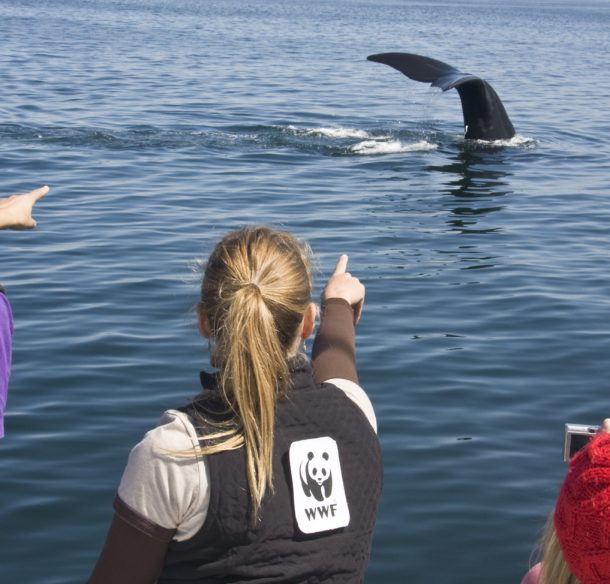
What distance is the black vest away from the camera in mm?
2771

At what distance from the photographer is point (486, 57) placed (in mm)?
36281

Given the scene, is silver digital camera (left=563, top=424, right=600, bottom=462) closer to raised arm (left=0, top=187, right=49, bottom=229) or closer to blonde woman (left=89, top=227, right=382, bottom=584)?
blonde woman (left=89, top=227, right=382, bottom=584)

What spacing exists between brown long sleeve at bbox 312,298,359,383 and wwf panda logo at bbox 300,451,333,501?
17.3 inches

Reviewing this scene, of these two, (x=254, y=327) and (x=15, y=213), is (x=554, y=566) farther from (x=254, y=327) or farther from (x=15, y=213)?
(x=15, y=213)

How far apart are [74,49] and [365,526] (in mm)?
29959

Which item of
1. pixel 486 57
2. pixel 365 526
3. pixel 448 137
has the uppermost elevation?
pixel 365 526

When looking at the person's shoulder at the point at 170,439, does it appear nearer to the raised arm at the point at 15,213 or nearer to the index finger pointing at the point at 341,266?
the raised arm at the point at 15,213

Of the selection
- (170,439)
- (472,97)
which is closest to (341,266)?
(170,439)

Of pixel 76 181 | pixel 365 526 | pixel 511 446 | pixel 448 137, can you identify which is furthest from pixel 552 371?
pixel 448 137

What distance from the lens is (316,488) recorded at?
284 cm

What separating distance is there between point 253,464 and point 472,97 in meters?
14.9

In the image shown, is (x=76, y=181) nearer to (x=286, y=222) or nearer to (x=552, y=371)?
(x=286, y=222)

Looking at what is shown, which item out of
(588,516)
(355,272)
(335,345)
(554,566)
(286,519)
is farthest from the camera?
(355,272)

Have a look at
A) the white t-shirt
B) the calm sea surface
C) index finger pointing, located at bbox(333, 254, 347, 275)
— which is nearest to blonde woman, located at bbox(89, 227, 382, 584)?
the white t-shirt
